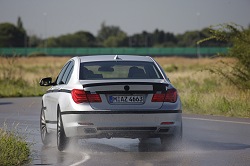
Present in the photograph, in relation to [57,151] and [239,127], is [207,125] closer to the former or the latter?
[239,127]

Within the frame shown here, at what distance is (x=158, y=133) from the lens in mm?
14508

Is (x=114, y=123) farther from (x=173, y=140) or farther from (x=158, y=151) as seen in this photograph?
(x=173, y=140)

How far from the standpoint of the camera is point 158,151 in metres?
14.7

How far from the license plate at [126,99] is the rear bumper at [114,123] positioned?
190 mm

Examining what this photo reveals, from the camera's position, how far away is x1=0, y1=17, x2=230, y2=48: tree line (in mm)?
152750

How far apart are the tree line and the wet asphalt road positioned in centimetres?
13010

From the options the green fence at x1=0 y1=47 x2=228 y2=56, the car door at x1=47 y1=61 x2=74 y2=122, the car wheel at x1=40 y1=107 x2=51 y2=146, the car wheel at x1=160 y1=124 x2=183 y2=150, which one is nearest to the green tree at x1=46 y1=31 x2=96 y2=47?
the green fence at x1=0 y1=47 x2=228 y2=56

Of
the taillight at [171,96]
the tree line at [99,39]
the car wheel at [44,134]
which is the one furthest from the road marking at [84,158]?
the tree line at [99,39]

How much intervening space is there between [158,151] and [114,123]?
1032mm

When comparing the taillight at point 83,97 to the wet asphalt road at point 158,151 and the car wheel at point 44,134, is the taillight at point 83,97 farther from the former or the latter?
the car wheel at point 44,134

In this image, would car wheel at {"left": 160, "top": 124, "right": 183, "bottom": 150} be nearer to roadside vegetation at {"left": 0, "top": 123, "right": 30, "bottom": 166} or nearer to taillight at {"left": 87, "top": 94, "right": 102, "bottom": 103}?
taillight at {"left": 87, "top": 94, "right": 102, "bottom": 103}

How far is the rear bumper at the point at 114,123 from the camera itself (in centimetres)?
1419

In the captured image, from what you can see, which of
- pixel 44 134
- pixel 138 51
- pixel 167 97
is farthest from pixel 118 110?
pixel 138 51

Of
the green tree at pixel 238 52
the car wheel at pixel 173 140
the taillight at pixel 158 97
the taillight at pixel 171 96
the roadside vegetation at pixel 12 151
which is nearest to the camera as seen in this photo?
the roadside vegetation at pixel 12 151
